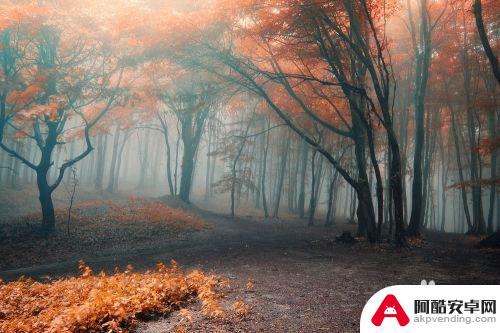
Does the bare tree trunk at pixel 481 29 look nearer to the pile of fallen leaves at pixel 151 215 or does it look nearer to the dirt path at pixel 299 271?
the dirt path at pixel 299 271

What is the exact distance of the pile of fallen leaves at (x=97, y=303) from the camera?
4.09 m

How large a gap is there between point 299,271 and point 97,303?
4884mm

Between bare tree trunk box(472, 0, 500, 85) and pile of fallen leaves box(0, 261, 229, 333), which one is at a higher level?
bare tree trunk box(472, 0, 500, 85)

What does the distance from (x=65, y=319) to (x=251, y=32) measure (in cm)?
1069

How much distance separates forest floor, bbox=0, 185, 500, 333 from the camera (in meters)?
4.59

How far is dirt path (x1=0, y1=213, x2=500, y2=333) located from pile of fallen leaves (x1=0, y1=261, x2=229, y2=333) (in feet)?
0.97

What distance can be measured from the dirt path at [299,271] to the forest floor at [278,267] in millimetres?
16

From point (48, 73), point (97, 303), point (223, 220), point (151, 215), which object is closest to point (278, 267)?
point (97, 303)

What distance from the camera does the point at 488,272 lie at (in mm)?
7504

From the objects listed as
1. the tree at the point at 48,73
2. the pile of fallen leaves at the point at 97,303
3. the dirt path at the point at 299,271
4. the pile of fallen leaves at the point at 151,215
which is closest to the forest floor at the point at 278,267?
the dirt path at the point at 299,271

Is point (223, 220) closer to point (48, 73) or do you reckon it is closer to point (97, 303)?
point (48, 73)

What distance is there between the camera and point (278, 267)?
8.25 m

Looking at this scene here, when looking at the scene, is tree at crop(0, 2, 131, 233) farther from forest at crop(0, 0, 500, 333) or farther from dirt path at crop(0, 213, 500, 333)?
dirt path at crop(0, 213, 500, 333)

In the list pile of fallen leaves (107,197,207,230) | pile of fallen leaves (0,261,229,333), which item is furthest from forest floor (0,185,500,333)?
pile of fallen leaves (107,197,207,230)
